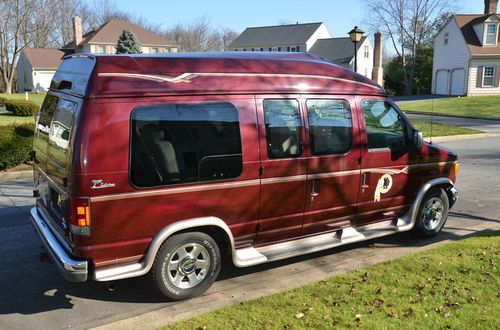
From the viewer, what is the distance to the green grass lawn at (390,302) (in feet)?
13.4

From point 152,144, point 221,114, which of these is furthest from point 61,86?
point 221,114

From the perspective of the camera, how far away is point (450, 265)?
5.34 m

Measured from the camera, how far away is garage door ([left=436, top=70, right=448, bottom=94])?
44062mm

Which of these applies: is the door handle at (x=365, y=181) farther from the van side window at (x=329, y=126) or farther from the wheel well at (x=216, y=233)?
the wheel well at (x=216, y=233)

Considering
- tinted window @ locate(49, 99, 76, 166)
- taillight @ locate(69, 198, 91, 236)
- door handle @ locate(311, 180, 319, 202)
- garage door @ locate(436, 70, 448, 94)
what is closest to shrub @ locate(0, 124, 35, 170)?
tinted window @ locate(49, 99, 76, 166)

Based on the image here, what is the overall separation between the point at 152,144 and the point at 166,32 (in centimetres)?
9722

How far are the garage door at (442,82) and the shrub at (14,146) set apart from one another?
4074cm

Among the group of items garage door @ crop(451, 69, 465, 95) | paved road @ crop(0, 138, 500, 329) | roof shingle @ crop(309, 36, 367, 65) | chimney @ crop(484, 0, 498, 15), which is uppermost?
chimney @ crop(484, 0, 498, 15)

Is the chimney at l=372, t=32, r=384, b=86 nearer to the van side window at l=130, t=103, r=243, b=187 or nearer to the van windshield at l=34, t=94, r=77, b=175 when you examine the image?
the van side window at l=130, t=103, r=243, b=187

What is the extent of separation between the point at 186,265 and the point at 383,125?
3082 millimetres

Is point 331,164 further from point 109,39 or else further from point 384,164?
point 109,39

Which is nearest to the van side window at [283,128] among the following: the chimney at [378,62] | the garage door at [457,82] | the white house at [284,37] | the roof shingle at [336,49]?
the garage door at [457,82]

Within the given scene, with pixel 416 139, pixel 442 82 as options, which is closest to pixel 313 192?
pixel 416 139

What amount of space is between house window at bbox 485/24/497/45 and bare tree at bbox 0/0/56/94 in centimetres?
5170
